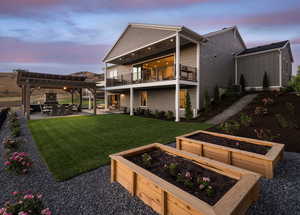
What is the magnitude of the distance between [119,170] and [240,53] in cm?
1696

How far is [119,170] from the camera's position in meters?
2.74

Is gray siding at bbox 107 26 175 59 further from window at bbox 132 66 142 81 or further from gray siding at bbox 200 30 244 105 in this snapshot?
gray siding at bbox 200 30 244 105

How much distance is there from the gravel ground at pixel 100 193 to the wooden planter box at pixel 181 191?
17 cm

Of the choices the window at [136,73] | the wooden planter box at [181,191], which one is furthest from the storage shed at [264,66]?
the wooden planter box at [181,191]

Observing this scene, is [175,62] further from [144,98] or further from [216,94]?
[144,98]

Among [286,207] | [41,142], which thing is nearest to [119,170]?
[286,207]

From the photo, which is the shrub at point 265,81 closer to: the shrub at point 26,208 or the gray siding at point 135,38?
the gray siding at point 135,38

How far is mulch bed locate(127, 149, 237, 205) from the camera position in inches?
77.3

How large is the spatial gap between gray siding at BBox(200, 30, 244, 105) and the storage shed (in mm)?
925

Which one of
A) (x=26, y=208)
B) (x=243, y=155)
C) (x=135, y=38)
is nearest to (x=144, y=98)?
(x=135, y=38)

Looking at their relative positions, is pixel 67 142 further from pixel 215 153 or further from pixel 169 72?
pixel 169 72

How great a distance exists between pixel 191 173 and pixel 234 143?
247 cm

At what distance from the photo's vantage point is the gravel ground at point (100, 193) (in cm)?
206

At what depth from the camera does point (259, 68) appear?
13.2 m
